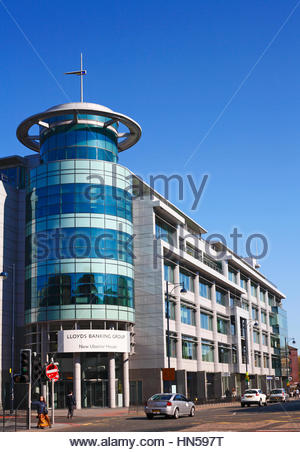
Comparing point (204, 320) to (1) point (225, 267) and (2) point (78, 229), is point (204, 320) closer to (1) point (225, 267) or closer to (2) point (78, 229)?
(1) point (225, 267)

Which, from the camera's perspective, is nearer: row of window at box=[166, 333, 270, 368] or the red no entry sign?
the red no entry sign

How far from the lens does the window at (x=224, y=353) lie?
275ft

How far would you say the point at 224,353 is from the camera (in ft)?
281

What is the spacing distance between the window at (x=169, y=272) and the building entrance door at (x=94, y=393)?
14.8 m

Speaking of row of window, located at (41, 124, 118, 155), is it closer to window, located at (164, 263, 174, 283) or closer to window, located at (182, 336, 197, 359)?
window, located at (164, 263, 174, 283)

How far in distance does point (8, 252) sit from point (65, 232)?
32.5ft

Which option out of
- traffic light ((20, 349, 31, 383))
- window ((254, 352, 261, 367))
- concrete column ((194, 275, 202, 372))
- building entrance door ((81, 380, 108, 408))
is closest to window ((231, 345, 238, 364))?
window ((254, 352, 261, 367))

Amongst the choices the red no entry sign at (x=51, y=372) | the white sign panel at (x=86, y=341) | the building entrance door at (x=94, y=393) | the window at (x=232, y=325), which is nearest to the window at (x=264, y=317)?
the window at (x=232, y=325)

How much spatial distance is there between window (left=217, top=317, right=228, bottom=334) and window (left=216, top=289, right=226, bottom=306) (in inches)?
107

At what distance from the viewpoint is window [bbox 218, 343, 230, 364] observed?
8375 cm

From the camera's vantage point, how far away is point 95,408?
55.2 m

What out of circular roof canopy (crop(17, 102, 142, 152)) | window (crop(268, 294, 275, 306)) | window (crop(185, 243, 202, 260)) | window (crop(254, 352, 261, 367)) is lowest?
window (crop(254, 352, 261, 367))

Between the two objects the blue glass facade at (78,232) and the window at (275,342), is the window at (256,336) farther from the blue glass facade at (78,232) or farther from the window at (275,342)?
the blue glass facade at (78,232)
